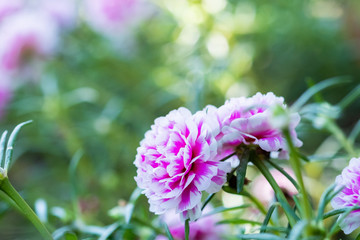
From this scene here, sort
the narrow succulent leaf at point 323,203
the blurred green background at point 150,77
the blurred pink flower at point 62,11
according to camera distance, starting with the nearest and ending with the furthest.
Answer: the narrow succulent leaf at point 323,203 < the blurred green background at point 150,77 < the blurred pink flower at point 62,11

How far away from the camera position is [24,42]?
1.03 meters

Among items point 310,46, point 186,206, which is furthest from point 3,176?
point 310,46

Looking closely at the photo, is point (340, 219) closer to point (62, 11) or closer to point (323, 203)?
point (323, 203)

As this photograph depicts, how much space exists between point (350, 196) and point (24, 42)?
85 cm

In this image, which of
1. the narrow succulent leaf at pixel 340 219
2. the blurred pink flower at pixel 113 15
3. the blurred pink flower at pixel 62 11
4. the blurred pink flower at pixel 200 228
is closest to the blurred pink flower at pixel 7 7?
the blurred pink flower at pixel 62 11

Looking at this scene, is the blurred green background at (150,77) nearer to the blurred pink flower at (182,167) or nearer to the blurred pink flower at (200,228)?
the blurred pink flower at (200,228)

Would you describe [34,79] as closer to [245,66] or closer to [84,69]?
[84,69]

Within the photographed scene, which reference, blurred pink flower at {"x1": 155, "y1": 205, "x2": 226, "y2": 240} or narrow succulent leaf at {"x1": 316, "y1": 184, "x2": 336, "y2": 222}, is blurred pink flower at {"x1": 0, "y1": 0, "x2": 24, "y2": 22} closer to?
blurred pink flower at {"x1": 155, "y1": 205, "x2": 226, "y2": 240}

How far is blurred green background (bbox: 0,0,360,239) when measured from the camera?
2.97 ft

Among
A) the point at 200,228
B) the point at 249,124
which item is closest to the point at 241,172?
the point at 249,124

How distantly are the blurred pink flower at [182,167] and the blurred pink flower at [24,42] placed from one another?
2.42 ft

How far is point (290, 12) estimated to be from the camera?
1164 mm

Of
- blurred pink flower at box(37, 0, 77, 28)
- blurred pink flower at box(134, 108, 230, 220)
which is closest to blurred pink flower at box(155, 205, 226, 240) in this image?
blurred pink flower at box(134, 108, 230, 220)

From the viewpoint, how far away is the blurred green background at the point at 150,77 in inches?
35.6
